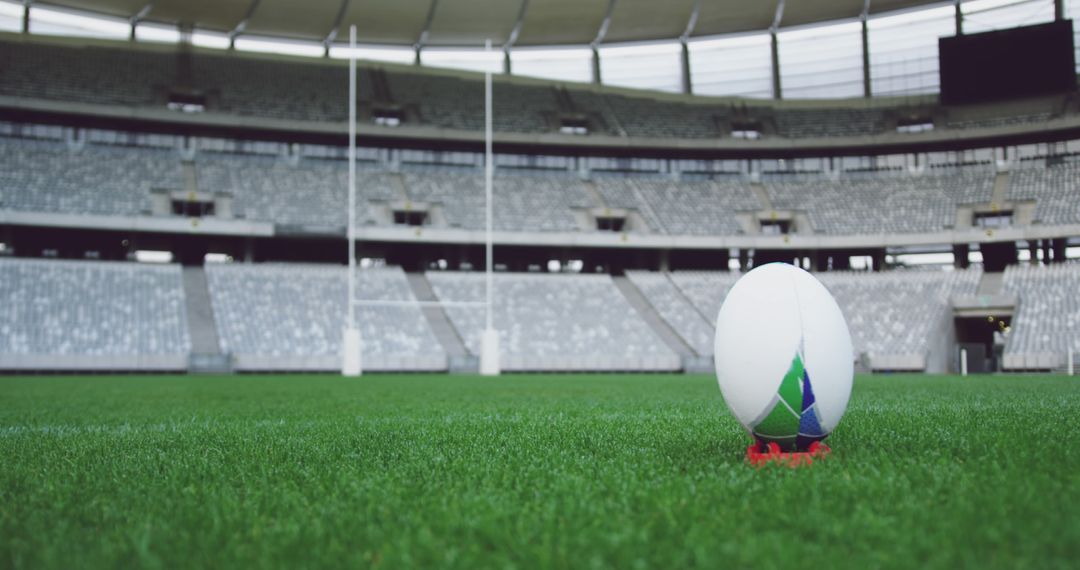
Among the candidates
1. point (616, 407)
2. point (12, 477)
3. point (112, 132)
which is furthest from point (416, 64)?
point (12, 477)

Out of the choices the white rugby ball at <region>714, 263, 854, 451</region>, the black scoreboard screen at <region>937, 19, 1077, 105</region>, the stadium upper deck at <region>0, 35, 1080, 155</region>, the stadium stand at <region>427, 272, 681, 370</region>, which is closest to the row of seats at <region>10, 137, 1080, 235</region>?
the stadium upper deck at <region>0, 35, 1080, 155</region>

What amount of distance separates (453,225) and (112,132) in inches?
617

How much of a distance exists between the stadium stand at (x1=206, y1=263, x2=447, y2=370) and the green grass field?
24.3 m

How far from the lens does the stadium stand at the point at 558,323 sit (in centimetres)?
3300

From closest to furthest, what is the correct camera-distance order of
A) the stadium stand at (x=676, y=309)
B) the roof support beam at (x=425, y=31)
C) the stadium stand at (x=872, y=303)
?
the stadium stand at (x=872, y=303), the stadium stand at (x=676, y=309), the roof support beam at (x=425, y=31)

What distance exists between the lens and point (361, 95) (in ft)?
139

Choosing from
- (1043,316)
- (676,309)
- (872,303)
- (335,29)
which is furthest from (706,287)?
(335,29)

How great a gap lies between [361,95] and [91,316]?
1701cm

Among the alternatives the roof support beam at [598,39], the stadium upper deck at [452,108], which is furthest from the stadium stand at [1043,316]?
the roof support beam at [598,39]

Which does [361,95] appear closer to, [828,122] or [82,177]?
[82,177]

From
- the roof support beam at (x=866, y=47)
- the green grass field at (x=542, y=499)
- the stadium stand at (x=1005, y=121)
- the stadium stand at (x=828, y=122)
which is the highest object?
the roof support beam at (x=866, y=47)

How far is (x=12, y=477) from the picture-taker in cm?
440

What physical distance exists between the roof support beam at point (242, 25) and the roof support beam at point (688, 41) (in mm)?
18684

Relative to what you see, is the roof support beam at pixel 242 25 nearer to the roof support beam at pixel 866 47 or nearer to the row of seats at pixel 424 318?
the row of seats at pixel 424 318
